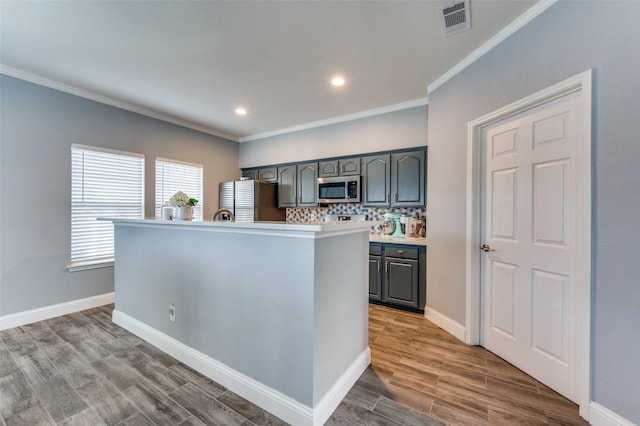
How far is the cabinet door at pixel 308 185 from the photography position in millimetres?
4480

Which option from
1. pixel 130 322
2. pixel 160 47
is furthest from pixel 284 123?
pixel 130 322

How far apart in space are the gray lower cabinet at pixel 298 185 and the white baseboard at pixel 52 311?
289 centimetres

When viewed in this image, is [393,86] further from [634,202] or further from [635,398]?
[635,398]

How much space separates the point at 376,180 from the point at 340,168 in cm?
66

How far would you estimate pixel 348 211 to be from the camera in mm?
4434

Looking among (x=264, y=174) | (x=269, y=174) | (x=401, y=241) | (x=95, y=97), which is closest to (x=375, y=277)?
(x=401, y=241)

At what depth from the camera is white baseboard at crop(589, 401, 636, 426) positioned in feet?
4.76

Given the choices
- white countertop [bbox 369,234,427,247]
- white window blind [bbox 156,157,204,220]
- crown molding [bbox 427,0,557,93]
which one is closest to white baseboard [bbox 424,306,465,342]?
white countertop [bbox 369,234,427,247]

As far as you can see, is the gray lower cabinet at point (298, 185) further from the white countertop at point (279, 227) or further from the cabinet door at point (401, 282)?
the white countertop at point (279, 227)

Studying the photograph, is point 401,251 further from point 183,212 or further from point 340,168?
point 183,212

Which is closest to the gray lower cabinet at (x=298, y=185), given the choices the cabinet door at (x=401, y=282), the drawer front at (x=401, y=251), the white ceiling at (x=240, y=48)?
the white ceiling at (x=240, y=48)

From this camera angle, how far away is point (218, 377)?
195 cm

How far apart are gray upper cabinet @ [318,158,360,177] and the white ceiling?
33.5 inches

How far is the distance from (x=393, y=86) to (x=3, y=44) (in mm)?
3800
